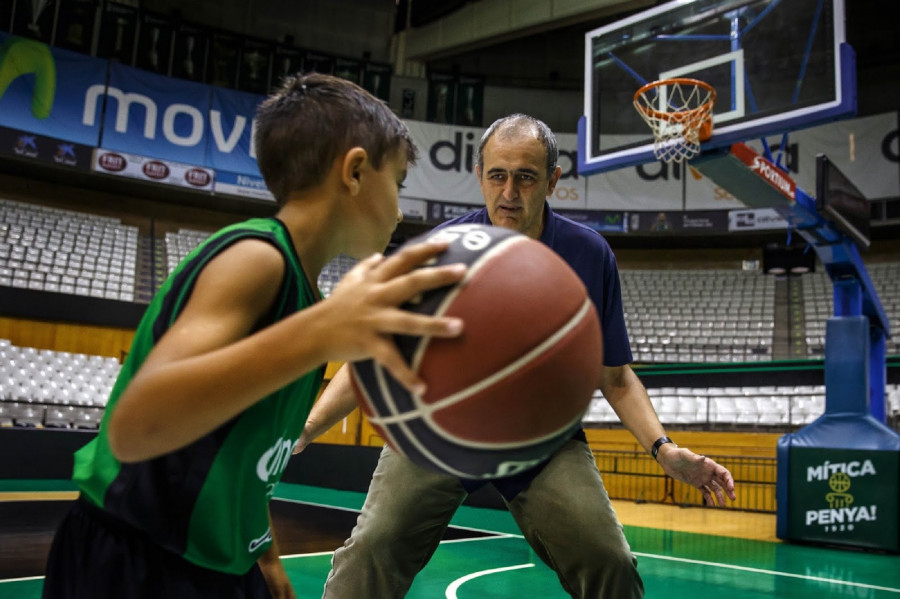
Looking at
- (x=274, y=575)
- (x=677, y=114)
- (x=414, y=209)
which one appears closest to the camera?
(x=274, y=575)

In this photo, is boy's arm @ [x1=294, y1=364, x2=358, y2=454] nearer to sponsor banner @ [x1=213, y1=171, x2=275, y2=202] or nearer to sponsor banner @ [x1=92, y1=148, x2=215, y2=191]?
sponsor banner @ [x1=213, y1=171, x2=275, y2=202]

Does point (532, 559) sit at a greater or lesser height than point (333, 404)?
lesser

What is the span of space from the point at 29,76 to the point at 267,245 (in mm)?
17877

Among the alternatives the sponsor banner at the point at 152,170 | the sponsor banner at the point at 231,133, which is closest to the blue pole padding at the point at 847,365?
the sponsor banner at the point at 231,133

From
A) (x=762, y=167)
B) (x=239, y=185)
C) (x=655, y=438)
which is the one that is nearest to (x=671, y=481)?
(x=762, y=167)

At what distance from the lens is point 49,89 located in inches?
653

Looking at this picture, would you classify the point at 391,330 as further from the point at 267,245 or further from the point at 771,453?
the point at 771,453

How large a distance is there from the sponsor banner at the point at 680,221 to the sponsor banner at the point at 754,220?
7.6 inches

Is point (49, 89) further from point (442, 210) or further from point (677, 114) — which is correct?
point (677, 114)

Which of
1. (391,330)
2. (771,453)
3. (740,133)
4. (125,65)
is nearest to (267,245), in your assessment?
(391,330)

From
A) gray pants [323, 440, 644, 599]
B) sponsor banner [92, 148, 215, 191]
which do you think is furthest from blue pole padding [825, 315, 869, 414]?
sponsor banner [92, 148, 215, 191]

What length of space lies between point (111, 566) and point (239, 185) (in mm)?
17702

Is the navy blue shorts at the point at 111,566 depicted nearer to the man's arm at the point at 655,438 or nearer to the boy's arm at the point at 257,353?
the boy's arm at the point at 257,353

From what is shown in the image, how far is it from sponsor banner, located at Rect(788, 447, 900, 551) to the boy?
7313mm
